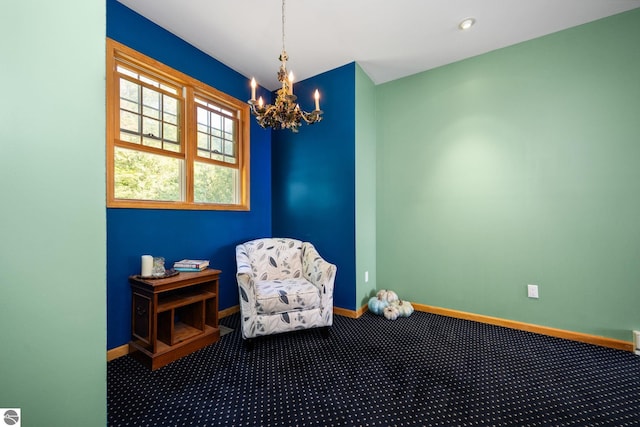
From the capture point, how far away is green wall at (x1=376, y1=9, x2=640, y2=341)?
2.12 meters

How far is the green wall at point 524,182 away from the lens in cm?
212

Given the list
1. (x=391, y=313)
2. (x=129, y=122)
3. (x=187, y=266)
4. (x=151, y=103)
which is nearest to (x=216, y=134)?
(x=151, y=103)

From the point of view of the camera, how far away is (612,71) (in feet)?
6.98

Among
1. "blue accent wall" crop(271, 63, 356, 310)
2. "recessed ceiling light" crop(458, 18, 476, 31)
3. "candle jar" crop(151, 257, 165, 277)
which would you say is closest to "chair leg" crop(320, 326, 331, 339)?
"blue accent wall" crop(271, 63, 356, 310)

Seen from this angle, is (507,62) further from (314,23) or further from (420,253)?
(420,253)

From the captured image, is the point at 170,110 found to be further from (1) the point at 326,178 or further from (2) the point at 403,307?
(2) the point at 403,307

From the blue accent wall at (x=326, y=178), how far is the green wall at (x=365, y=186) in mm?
91

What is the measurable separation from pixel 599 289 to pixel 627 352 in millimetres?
502

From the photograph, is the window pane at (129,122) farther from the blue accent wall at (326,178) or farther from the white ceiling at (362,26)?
the blue accent wall at (326,178)

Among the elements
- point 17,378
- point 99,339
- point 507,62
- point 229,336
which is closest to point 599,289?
point 507,62

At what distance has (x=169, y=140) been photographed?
2424 mm

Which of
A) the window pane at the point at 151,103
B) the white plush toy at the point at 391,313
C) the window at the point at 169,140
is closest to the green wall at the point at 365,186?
the white plush toy at the point at 391,313

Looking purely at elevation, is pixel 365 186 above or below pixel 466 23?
below

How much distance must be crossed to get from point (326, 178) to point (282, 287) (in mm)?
1358
